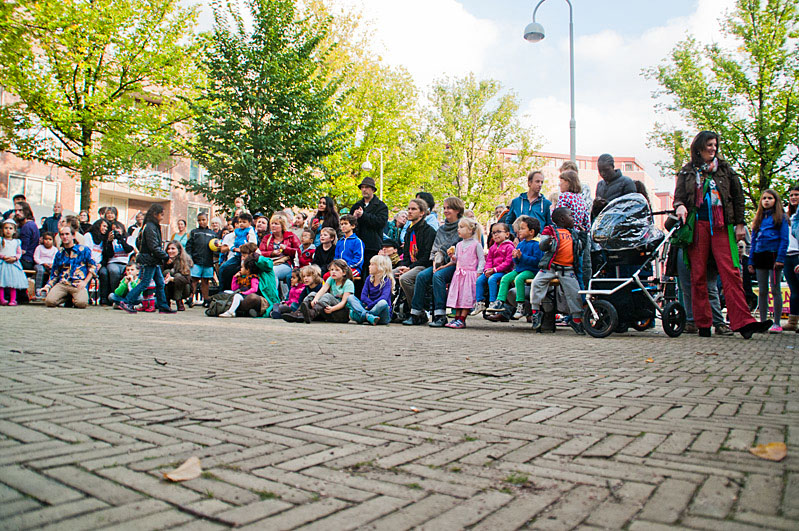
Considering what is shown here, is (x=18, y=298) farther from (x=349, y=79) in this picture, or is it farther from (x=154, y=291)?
(x=349, y=79)

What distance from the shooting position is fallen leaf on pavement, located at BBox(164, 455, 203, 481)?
5.93ft

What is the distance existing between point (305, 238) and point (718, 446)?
9409 millimetres

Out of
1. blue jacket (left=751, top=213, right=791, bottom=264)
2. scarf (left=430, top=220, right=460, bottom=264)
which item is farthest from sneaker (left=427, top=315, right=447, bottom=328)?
blue jacket (left=751, top=213, right=791, bottom=264)

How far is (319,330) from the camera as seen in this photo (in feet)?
25.5

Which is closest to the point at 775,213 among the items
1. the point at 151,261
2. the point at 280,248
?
the point at 280,248

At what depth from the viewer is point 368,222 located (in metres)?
10.5

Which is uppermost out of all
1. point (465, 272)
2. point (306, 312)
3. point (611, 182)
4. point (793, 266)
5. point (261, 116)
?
point (261, 116)

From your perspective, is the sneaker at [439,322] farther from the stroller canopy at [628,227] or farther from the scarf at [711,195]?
the scarf at [711,195]

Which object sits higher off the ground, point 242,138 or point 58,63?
point 58,63

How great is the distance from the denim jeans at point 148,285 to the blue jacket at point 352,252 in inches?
139

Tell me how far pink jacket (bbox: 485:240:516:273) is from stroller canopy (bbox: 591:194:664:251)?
1.48 meters

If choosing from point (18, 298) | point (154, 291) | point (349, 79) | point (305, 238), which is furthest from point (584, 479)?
point (349, 79)

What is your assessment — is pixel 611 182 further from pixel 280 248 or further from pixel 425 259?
pixel 280 248

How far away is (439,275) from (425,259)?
0.63 meters
